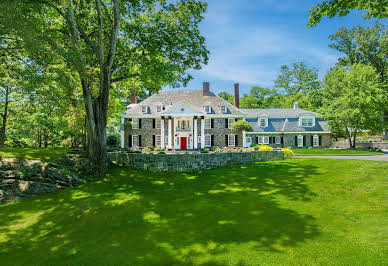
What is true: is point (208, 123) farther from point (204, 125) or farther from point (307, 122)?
point (307, 122)

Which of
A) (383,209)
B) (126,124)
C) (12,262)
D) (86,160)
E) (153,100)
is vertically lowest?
(12,262)

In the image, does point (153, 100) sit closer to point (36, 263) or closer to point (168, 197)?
point (168, 197)

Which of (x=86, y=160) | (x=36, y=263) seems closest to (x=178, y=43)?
(x=86, y=160)

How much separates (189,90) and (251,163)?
2280 centimetres

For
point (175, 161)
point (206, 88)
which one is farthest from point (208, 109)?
point (175, 161)

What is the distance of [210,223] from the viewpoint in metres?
6.44

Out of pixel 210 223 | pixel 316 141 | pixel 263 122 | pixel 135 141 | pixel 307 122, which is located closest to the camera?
pixel 210 223

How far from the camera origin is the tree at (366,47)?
134 feet

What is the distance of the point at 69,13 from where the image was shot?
11352 mm

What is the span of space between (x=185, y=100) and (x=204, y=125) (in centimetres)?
506

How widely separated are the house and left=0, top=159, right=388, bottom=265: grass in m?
19.9

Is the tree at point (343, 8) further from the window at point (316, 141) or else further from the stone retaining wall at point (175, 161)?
the window at point (316, 141)

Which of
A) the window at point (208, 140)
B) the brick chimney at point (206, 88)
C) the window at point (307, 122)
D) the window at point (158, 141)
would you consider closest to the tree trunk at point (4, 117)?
the window at point (158, 141)

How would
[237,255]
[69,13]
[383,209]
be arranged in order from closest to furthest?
[237,255]
[383,209]
[69,13]
